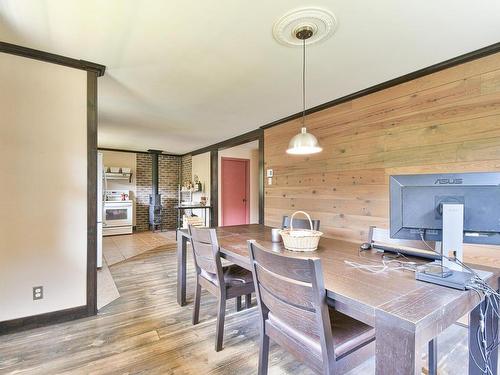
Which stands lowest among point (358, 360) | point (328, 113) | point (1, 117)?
point (358, 360)

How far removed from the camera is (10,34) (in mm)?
1912

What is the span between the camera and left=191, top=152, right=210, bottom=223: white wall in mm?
6738

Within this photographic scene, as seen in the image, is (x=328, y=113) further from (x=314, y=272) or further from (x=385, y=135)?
(x=314, y=272)

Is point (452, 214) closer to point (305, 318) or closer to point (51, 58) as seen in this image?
point (305, 318)

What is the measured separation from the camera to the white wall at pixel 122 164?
7012 millimetres

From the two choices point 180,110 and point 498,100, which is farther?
point 180,110

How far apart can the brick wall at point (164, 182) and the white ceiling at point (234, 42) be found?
4.51 metres

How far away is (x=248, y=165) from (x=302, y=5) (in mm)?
5460

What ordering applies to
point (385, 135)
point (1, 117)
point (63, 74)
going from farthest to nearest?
point (385, 135)
point (63, 74)
point (1, 117)

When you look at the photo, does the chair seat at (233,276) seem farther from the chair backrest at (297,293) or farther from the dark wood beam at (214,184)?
the dark wood beam at (214,184)

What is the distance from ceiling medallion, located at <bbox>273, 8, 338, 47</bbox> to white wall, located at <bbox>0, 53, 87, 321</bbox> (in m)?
1.77

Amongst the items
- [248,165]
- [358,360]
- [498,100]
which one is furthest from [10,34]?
→ [248,165]

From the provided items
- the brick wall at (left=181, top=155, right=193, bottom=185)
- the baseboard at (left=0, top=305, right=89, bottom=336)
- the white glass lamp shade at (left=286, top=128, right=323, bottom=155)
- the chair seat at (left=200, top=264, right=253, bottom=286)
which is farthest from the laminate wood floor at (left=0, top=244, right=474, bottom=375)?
the brick wall at (left=181, top=155, right=193, bottom=185)

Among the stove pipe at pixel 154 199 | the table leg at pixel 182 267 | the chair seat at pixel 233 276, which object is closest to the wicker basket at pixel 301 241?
the chair seat at pixel 233 276
